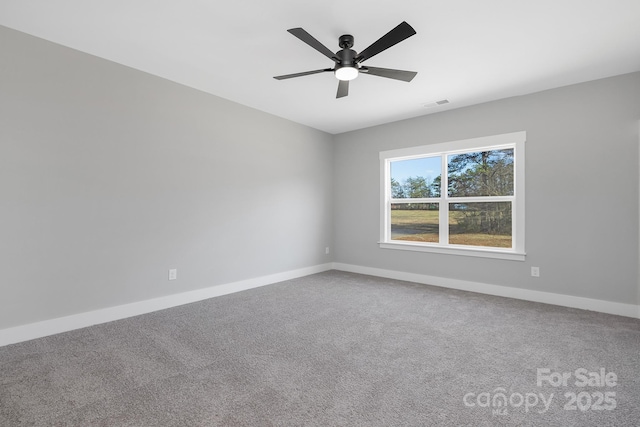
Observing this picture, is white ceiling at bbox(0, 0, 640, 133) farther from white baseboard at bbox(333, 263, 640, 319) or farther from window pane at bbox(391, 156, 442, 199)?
white baseboard at bbox(333, 263, 640, 319)

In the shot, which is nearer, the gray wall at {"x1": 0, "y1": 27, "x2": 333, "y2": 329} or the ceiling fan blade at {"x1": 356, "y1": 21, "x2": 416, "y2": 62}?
the ceiling fan blade at {"x1": 356, "y1": 21, "x2": 416, "y2": 62}

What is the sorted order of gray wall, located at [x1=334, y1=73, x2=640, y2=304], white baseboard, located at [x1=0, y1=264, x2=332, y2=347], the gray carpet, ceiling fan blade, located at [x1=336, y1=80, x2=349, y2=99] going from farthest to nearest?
gray wall, located at [x1=334, y1=73, x2=640, y2=304]
ceiling fan blade, located at [x1=336, y1=80, x2=349, y2=99]
white baseboard, located at [x1=0, y1=264, x2=332, y2=347]
the gray carpet

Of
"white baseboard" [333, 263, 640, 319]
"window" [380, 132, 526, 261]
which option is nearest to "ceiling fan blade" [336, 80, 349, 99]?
"window" [380, 132, 526, 261]

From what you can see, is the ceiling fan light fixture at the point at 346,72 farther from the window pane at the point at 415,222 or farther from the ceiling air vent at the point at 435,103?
the window pane at the point at 415,222

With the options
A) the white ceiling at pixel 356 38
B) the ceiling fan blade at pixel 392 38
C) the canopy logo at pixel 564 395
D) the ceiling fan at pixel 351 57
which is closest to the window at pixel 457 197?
the white ceiling at pixel 356 38

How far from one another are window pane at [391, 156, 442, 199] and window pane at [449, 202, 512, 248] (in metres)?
0.45

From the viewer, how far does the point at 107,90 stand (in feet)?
9.62

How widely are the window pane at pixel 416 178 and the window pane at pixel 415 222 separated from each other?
0.17 metres

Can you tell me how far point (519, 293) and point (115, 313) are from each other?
4633 millimetres

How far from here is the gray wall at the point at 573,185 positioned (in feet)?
10.4

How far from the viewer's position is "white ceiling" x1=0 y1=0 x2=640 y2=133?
2.19m

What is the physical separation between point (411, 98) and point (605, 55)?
6.05 ft

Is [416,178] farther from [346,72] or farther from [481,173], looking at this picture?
[346,72]

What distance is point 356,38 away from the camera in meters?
2.55
